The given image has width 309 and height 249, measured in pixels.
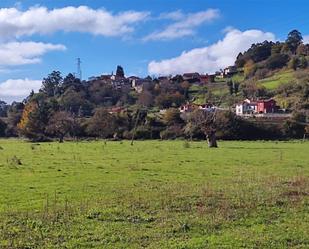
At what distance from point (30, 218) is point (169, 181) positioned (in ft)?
40.5

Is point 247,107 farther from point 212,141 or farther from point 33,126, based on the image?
point 212,141

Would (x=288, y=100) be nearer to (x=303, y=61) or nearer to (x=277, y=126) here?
(x=277, y=126)

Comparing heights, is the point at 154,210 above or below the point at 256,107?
below

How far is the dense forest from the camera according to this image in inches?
4003

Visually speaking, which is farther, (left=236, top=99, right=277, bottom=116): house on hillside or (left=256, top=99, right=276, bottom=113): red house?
(left=236, top=99, right=277, bottom=116): house on hillside

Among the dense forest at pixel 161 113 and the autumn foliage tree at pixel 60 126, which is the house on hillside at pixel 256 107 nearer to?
the dense forest at pixel 161 113

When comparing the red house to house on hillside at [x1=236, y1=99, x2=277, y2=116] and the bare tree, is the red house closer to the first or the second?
house on hillside at [x1=236, y1=99, x2=277, y2=116]

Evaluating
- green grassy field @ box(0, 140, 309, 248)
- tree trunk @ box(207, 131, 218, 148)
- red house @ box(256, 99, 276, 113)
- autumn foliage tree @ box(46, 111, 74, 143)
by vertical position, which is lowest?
green grassy field @ box(0, 140, 309, 248)

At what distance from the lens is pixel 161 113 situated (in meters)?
123

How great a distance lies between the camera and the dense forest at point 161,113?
334 ft

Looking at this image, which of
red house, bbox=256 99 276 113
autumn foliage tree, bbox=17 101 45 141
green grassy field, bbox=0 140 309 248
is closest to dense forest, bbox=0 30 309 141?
autumn foliage tree, bbox=17 101 45 141

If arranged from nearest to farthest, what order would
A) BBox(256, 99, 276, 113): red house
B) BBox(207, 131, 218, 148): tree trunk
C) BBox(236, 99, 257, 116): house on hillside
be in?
BBox(207, 131, 218, 148): tree trunk, BBox(256, 99, 276, 113): red house, BBox(236, 99, 257, 116): house on hillside

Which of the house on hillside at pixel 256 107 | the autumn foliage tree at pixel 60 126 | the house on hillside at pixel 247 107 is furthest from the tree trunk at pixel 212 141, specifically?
the house on hillside at pixel 247 107

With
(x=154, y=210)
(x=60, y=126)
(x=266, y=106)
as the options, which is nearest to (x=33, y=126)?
(x=60, y=126)
